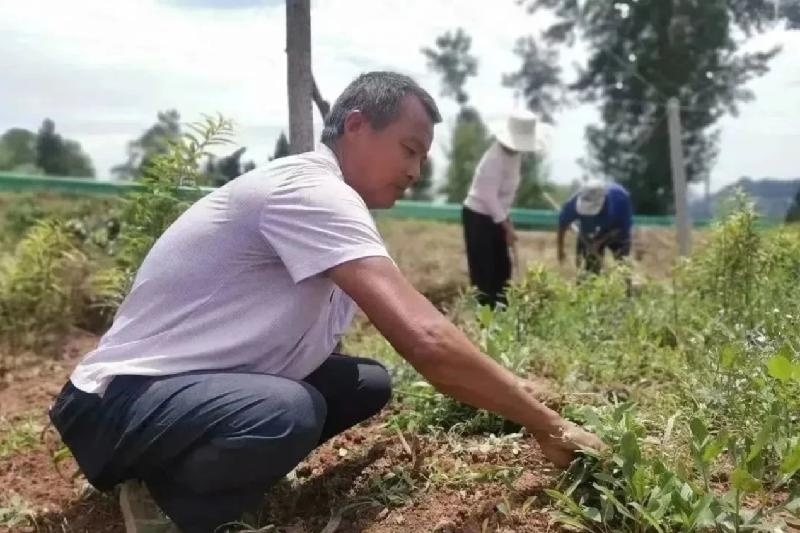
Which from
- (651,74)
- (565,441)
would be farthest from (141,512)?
(651,74)

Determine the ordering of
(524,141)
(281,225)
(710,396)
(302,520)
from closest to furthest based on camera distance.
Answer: (281,225), (302,520), (710,396), (524,141)

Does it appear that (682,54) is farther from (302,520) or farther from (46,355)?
(302,520)

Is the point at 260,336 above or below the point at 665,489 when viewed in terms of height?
above

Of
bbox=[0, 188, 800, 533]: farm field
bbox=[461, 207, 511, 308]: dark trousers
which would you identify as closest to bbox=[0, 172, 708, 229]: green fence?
bbox=[461, 207, 511, 308]: dark trousers

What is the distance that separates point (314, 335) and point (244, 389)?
249mm

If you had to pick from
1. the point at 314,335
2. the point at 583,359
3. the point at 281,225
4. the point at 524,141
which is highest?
the point at 524,141

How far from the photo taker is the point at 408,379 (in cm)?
277

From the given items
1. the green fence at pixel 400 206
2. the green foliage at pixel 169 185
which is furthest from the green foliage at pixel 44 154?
the green foliage at pixel 169 185

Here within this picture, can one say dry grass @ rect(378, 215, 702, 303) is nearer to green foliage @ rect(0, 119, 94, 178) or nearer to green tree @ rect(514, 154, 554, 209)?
green foliage @ rect(0, 119, 94, 178)

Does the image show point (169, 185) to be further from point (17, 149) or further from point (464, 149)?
point (464, 149)

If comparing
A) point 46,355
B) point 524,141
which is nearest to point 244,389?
point 46,355

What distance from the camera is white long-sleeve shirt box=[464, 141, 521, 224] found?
527 cm

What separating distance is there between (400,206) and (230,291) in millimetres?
8638

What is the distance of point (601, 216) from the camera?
6.21m
